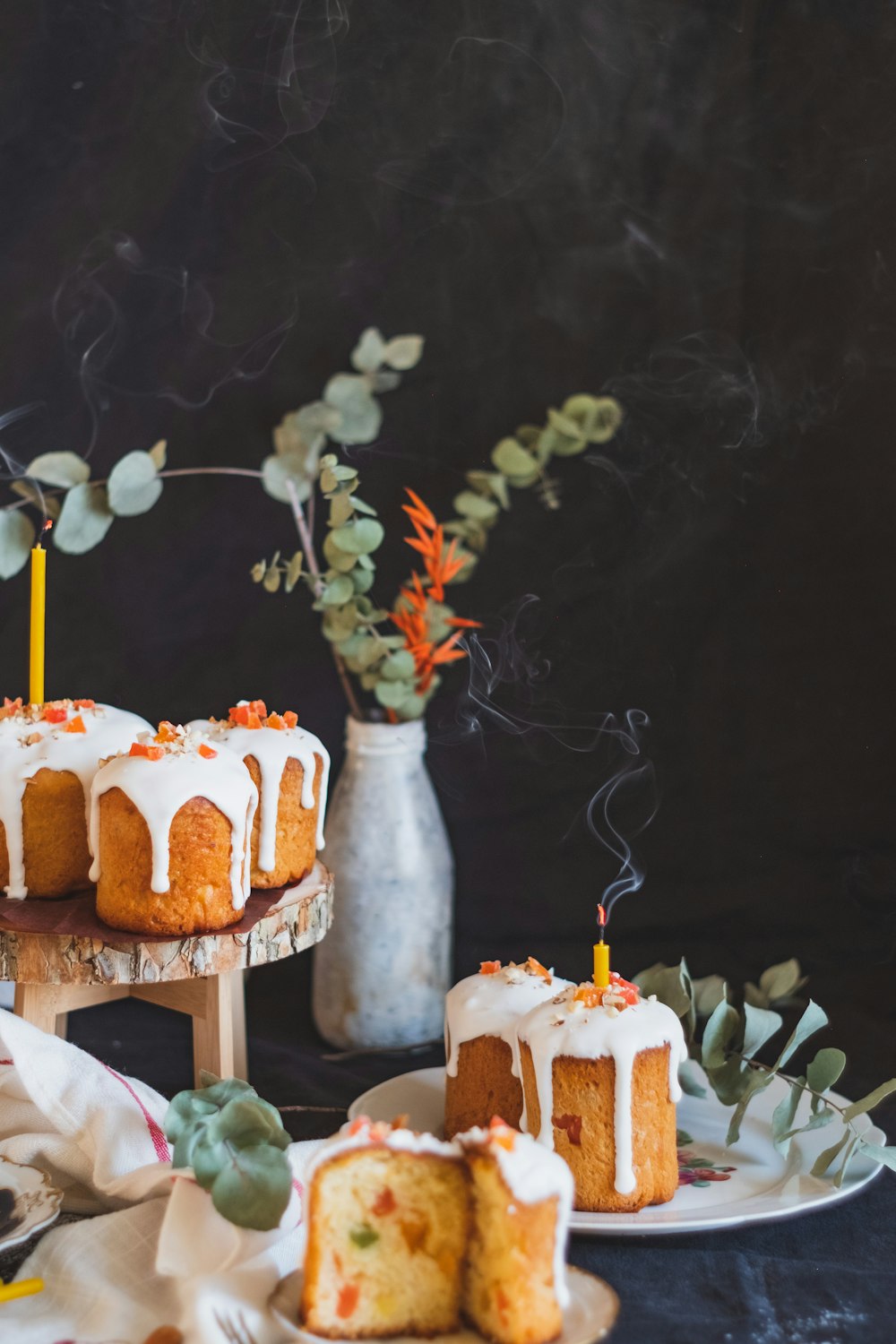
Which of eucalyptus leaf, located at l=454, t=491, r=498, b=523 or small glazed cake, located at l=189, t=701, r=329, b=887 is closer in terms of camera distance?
small glazed cake, located at l=189, t=701, r=329, b=887

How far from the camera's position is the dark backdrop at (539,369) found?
228 cm

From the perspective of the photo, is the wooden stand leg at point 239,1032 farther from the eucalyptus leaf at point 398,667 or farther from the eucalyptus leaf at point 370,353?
the eucalyptus leaf at point 370,353

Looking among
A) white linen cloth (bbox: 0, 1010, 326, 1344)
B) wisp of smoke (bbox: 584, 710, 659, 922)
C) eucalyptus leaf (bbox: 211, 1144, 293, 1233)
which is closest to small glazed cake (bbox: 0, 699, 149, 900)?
white linen cloth (bbox: 0, 1010, 326, 1344)

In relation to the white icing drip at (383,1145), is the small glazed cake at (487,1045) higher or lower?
lower

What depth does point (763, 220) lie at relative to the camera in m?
2.27

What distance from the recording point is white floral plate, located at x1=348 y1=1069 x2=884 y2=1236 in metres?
1.43

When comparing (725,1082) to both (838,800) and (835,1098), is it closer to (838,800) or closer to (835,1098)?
(835,1098)

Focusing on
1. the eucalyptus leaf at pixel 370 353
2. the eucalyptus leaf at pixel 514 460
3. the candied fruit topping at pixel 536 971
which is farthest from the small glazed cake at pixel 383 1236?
the eucalyptus leaf at pixel 370 353

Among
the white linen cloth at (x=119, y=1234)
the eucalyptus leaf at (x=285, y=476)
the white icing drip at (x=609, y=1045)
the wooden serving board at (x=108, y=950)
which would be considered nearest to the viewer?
the white linen cloth at (x=119, y=1234)

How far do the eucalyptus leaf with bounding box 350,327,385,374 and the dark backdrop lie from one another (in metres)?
0.07

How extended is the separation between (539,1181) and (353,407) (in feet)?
4.78

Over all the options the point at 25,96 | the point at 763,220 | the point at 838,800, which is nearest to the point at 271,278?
the point at 25,96

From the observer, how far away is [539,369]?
2.40 metres

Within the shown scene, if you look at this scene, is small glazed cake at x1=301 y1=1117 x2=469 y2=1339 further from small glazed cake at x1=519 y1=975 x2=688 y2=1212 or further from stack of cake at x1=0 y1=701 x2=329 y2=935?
stack of cake at x1=0 y1=701 x2=329 y2=935
